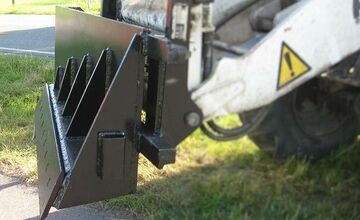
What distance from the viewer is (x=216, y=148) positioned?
5.48 feet

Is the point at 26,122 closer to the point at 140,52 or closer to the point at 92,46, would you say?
the point at 92,46

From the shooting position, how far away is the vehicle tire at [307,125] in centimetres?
180

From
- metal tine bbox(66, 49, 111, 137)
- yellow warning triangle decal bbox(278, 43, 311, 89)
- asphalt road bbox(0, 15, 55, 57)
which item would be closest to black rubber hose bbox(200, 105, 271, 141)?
yellow warning triangle decal bbox(278, 43, 311, 89)

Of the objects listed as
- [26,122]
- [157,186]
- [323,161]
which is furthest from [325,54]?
[26,122]

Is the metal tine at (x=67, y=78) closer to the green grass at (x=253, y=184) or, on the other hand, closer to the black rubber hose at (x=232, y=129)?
the green grass at (x=253, y=184)

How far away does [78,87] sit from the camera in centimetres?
342

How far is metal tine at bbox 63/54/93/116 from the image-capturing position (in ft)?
10.9

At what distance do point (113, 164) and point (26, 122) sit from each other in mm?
3167

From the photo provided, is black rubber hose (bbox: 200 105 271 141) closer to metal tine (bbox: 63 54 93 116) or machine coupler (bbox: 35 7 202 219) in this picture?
machine coupler (bbox: 35 7 202 219)

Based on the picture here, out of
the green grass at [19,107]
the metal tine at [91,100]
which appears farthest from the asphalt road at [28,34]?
the metal tine at [91,100]

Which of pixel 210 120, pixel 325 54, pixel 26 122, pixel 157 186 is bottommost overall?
pixel 26 122

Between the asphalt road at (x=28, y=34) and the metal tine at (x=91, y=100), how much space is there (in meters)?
6.40

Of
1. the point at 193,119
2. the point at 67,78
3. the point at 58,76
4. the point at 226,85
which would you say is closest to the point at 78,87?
the point at 67,78

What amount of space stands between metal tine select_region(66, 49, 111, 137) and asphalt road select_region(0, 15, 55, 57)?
640 cm
